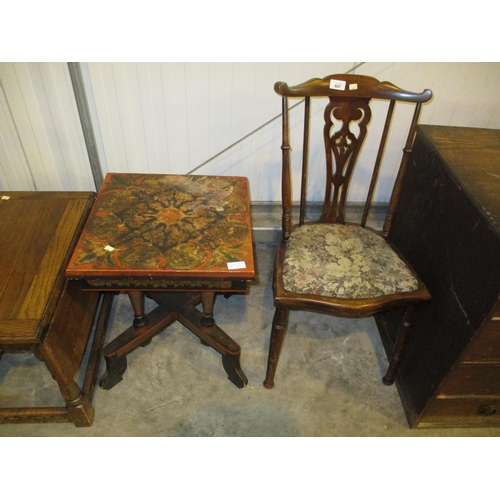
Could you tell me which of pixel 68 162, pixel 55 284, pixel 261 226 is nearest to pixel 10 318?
pixel 55 284

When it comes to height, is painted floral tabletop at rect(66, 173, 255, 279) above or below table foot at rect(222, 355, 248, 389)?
above

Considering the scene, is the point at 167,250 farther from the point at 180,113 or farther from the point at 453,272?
the point at 453,272

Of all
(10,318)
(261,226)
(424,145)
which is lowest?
(261,226)

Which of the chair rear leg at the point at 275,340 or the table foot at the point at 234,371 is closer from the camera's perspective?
the chair rear leg at the point at 275,340

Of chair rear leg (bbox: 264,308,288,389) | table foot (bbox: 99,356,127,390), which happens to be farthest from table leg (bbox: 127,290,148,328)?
chair rear leg (bbox: 264,308,288,389)

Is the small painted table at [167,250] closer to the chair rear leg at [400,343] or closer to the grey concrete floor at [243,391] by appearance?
the grey concrete floor at [243,391]

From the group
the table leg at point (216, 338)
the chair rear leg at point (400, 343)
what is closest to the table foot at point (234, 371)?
the table leg at point (216, 338)

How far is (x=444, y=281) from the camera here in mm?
1300

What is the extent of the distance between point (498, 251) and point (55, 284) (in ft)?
4.33

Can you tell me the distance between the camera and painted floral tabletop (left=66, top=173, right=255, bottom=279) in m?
1.23

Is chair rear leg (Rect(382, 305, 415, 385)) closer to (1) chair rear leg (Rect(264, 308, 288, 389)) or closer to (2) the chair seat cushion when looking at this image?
(2) the chair seat cushion

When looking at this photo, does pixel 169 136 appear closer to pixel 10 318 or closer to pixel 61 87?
pixel 61 87

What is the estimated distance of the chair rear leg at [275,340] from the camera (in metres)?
1.41

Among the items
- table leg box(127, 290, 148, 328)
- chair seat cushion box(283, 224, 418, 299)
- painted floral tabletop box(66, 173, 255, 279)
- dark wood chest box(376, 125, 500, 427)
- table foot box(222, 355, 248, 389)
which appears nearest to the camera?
dark wood chest box(376, 125, 500, 427)
